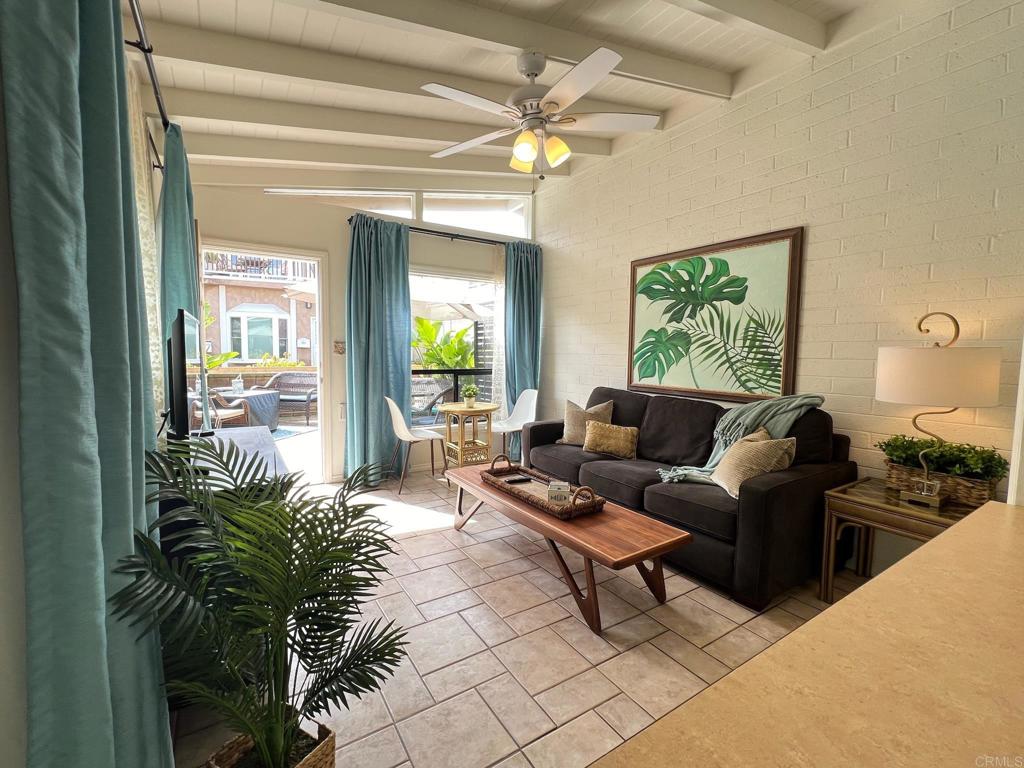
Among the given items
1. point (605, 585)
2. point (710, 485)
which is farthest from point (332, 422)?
point (710, 485)

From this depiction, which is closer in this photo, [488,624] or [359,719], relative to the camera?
[359,719]

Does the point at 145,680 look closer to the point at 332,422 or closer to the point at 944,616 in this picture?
the point at 944,616

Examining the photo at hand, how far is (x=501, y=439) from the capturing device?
17.0 feet

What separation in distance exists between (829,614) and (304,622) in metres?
1.05

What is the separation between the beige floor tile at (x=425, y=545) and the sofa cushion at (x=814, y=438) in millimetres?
2188

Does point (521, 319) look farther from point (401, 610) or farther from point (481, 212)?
point (401, 610)

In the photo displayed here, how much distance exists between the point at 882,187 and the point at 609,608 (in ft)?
8.92

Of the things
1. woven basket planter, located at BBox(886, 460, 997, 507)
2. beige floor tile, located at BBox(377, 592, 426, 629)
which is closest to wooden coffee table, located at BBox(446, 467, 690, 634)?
beige floor tile, located at BBox(377, 592, 426, 629)

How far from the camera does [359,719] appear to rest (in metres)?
1.61

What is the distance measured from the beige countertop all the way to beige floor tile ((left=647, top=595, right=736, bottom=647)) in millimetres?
1478

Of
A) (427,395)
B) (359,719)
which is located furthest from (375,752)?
(427,395)

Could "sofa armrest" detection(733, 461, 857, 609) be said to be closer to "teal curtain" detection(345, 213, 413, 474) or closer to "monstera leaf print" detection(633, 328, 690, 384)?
"monstera leaf print" detection(633, 328, 690, 384)

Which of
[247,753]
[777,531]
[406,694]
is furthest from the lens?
[777,531]

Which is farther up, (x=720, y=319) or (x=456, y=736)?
(x=720, y=319)
